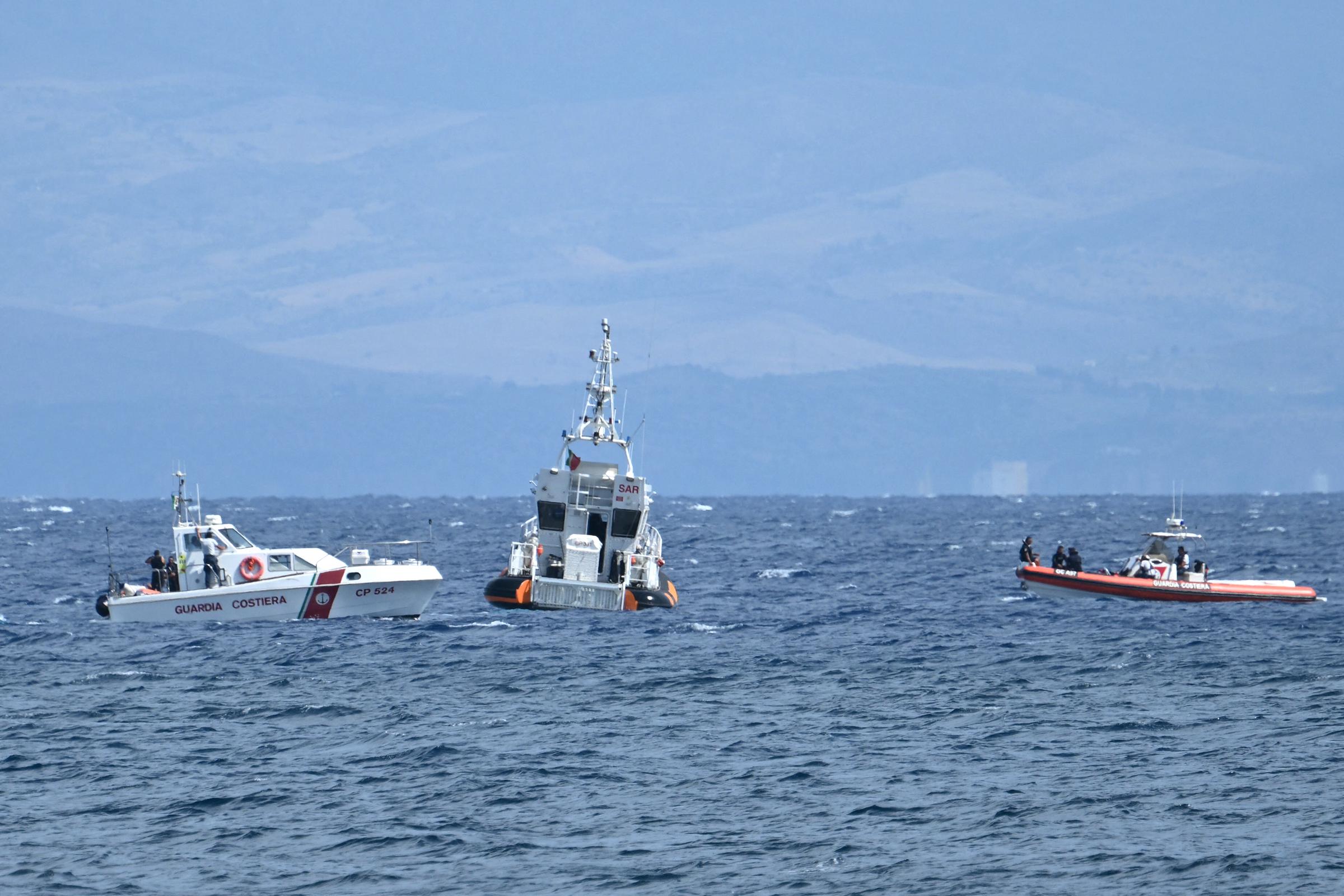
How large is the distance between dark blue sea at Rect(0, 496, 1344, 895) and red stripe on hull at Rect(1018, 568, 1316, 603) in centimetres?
149

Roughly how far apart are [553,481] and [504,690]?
52.5 feet

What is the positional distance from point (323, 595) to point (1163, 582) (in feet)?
83.7

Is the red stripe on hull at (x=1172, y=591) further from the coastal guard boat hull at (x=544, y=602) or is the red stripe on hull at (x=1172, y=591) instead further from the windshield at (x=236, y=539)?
the windshield at (x=236, y=539)

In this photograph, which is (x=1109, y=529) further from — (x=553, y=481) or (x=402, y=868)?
(x=402, y=868)

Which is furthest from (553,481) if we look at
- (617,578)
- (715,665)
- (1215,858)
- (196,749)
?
(1215,858)

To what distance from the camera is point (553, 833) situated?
23734 mm

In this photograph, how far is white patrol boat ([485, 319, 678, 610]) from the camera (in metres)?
49.6

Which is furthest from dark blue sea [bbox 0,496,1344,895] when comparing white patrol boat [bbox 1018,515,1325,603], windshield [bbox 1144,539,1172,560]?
windshield [bbox 1144,539,1172,560]

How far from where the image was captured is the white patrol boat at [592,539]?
4956cm

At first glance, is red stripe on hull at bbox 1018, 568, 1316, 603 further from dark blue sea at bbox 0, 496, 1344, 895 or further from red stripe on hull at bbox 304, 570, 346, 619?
red stripe on hull at bbox 304, 570, 346, 619

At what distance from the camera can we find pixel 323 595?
45.4m

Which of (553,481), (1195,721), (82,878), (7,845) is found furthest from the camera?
(553,481)

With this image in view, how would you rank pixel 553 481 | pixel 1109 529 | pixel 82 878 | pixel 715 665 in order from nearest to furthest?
pixel 82 878 → pixel 715 665 → pixel 553 481 → pixel 1109 529

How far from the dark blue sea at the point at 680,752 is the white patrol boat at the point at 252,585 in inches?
23.6
